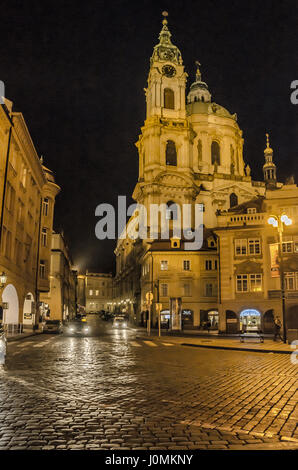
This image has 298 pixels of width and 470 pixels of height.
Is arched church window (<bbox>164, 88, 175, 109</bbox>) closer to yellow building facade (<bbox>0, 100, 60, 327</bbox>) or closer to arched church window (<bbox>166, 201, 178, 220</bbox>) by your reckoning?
arched church window (<bbox>166, 201, 178, 220</bbox>)

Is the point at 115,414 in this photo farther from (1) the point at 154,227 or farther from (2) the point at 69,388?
(1) the point at 154,227

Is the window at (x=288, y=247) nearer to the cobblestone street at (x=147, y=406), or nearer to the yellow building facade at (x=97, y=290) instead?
the cobblestone street at (x=147, y=406)

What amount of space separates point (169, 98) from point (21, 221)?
54057 millimetres

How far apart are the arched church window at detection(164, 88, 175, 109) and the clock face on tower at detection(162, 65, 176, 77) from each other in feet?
11.4

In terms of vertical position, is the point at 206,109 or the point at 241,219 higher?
the point at 206,109

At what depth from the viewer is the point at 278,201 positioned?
1538 inches

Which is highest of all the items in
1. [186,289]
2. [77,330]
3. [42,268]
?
[42,268]

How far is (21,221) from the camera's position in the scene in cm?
3722

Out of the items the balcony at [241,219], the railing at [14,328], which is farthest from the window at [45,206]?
the balcony at [241,219]

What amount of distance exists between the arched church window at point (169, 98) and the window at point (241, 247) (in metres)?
48.5

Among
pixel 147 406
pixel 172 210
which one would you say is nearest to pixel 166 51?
pixel 172 210

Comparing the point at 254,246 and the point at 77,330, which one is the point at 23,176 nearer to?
the point at 77,330

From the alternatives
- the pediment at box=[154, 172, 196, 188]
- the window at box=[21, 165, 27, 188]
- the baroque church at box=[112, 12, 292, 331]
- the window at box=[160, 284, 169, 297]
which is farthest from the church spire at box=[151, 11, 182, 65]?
the window at box=[21, 165, 27, 188]
